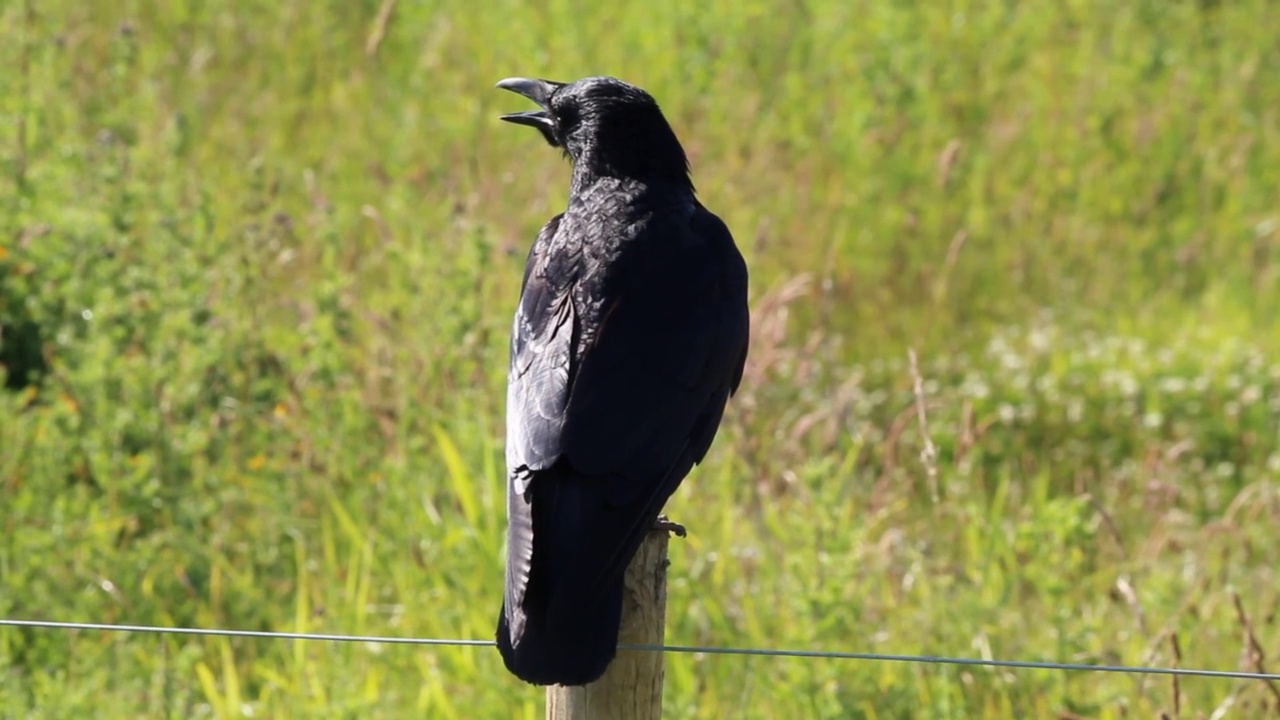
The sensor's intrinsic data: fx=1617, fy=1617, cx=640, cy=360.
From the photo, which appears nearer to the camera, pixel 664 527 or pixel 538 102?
pixel 664 527

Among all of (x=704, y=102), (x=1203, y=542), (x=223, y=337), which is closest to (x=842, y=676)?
(x=1203, y=542)

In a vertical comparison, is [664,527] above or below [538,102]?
below

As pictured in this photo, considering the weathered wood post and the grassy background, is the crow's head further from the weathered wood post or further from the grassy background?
the weathered wood post

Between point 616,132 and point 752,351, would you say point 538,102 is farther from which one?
point 752,351

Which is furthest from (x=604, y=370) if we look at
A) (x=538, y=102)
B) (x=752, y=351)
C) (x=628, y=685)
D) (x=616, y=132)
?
(x=752, y=351)

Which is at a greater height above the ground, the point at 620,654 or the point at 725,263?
the point at 725,263

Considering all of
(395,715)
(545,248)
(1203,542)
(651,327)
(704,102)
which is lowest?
(395,715)

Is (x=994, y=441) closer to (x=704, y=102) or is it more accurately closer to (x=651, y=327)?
(x=704, y=102)

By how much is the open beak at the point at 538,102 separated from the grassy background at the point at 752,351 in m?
0.71

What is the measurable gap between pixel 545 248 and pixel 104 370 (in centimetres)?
165

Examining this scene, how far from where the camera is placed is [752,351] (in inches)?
196

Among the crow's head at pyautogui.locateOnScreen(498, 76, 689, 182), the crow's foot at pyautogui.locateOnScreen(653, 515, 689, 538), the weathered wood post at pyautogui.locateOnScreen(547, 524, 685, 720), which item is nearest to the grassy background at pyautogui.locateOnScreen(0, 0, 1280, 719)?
the crow's foot at pyautogui.locateOnScreen(653, 515, 689, 538)

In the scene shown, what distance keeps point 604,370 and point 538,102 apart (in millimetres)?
1151

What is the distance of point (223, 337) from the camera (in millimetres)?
4625
